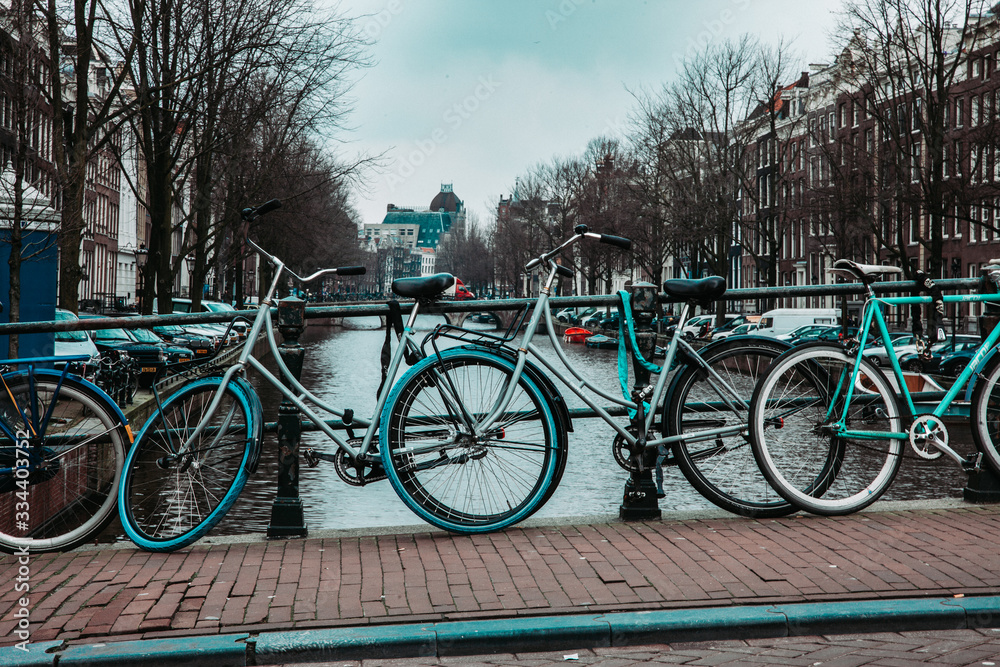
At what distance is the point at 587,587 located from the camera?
4113mm

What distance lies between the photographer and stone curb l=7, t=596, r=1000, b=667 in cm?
350

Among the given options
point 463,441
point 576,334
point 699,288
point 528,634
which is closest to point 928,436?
point 699,288

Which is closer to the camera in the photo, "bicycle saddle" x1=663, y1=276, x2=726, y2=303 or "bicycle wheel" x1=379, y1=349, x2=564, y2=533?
"bicycle wheel" x1=379, y1=349, x2=564, y2=533

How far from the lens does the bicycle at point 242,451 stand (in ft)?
15.6

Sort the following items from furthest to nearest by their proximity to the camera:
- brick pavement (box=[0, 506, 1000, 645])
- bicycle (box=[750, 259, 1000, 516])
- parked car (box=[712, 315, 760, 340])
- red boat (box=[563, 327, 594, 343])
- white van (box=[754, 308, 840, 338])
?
red boat (box=[563, 327, 594, 343]) < parked car (box=[712, 315, 760, 340]) < white van (box=[754, 308, 840, 338]) < bicycle (box=[750, 259, 1000, 516]) < brick pavement (box=[0, 506, 1000, 645])

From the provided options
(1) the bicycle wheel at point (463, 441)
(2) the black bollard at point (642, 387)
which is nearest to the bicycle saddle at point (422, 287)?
(1) the bicycle wheel at point (463, 441)

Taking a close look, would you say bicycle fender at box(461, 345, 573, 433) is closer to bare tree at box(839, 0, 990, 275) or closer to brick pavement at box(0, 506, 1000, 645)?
brick pavement at box(0, 506, 1000, 645)

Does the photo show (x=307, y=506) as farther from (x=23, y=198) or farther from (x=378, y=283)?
(x=378, y=283)

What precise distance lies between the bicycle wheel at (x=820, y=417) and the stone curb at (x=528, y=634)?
126cm

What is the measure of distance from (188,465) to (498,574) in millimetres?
1561

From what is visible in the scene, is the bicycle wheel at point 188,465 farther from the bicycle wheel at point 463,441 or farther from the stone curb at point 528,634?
the stone curb at point 528,634

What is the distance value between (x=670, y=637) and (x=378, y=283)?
572ft

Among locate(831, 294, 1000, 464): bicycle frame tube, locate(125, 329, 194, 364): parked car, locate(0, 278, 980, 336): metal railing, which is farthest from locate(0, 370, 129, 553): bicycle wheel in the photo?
locate(125, 329, 194, 364): parked car

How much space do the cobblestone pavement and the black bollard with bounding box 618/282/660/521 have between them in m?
1.57
